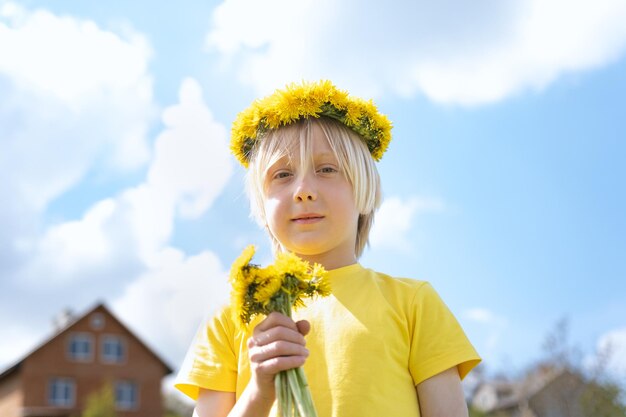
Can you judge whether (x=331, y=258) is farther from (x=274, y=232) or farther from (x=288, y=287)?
(x=288, y=287)

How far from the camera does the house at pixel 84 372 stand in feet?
135

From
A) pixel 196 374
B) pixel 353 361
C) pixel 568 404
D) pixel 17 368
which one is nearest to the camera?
pixel 353 361

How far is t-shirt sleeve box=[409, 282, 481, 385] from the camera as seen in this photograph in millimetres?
2545

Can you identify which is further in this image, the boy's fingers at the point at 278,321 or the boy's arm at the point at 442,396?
the boy's arm at the point at 442,396

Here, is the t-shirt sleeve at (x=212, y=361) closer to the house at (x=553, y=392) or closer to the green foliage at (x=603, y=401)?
the house at (x=553, y=392)

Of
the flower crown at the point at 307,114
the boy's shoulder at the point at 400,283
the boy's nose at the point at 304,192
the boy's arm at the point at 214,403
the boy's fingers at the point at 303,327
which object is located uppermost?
the flower crown at the point at 307,114

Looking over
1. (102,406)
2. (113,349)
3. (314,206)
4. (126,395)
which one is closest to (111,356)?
(113,349)

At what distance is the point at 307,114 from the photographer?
2.81 metres

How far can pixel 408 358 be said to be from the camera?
2.60m

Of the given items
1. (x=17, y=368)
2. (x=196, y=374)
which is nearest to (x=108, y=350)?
(x=17, y=368)

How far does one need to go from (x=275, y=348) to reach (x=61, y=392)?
141 ft

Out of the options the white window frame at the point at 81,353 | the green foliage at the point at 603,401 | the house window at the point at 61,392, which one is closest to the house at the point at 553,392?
the green foliage at the point at 603,401

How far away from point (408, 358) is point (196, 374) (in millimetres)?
715

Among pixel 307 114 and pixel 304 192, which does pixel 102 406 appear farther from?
pixel 304 192
